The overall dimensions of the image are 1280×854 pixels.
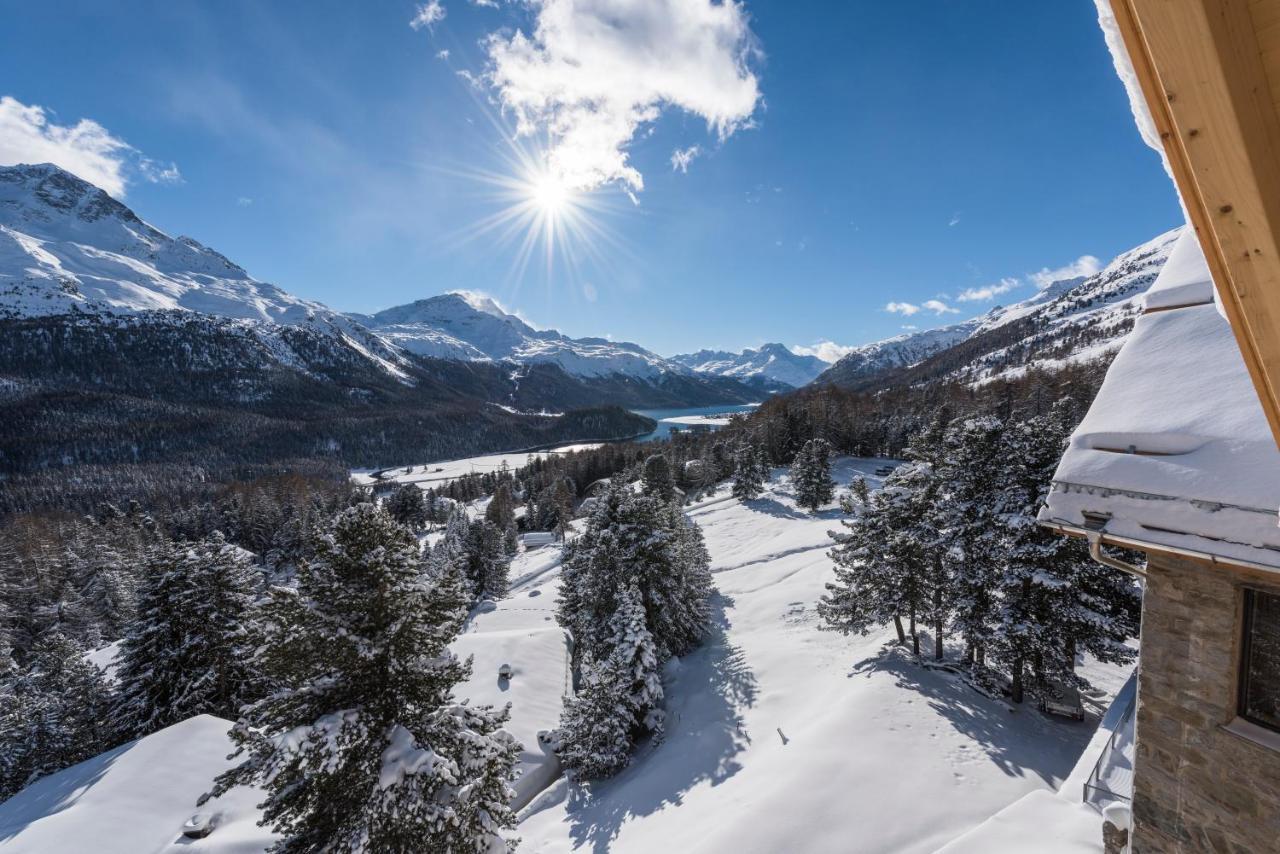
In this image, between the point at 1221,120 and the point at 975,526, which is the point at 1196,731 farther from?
the point at 975,526

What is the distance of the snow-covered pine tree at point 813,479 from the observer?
50.2m

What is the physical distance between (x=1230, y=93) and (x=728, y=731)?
781 inches

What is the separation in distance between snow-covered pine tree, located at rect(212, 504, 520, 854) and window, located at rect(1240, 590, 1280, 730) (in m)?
9.57

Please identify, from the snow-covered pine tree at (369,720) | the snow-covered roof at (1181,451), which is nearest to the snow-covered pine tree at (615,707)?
the snow-covered pine tree at (369,720)

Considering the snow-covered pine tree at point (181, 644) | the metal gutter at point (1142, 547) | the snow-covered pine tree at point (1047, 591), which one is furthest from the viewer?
the snow-covered pine tree at point (181, 644)

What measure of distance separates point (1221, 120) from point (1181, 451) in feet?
15.5

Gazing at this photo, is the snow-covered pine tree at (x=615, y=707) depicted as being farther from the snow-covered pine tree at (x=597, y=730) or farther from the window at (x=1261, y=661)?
the window at (x=1261, y=661)

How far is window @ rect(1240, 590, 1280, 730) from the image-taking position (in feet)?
13.6

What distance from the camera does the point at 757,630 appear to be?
1062 inches

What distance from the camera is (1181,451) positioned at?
4223 mm

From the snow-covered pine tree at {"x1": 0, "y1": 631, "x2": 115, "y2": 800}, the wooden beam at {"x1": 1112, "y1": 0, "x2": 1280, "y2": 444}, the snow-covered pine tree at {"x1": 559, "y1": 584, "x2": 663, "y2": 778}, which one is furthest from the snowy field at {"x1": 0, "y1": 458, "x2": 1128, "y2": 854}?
the wooden beam at {"x1": 1112, "y1": 0, "x2": 1280, "y2": 444}

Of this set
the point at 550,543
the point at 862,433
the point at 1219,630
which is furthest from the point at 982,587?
the point at 862,433

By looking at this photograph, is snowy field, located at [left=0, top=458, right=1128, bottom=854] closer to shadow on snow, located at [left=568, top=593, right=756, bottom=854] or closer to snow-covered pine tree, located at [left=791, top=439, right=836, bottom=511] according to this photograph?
shadow on snow, located at [left=568, top=593, right=756, bottom=854]

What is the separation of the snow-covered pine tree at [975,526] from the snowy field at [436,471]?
419ft
